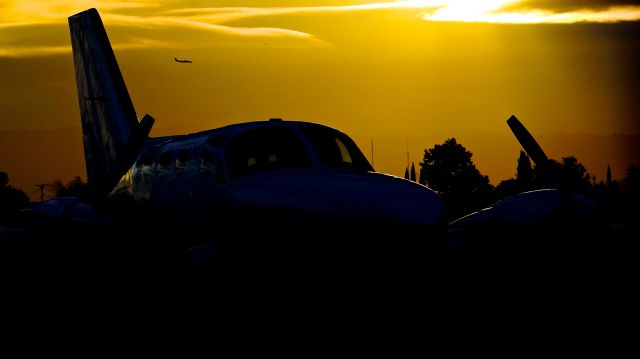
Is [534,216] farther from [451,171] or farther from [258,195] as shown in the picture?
[451,171]

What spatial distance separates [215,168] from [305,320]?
3027mm

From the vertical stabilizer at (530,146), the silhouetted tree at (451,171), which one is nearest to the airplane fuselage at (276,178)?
the vertical stabilizer at (530,146)

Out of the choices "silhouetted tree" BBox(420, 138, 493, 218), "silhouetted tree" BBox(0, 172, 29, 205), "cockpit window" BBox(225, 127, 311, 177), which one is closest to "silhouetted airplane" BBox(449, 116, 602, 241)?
"cockpit window" BBox(225, 127, 311, 177)

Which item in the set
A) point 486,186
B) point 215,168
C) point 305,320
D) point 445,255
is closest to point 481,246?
point 445,255

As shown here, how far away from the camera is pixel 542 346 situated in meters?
11.8

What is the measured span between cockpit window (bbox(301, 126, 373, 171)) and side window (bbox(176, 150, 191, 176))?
228 cm

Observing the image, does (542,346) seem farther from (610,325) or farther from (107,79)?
(107,79)

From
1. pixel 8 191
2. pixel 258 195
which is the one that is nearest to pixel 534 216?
pixel 258 195

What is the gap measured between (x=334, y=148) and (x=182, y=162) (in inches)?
114

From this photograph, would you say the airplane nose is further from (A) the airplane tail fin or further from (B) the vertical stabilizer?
(A) the airplane tail fin

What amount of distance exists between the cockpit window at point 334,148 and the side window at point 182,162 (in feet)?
7.48

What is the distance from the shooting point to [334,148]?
50.0 ft

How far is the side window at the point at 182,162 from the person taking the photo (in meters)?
16.0

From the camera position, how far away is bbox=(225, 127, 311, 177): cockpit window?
47.3 ft
